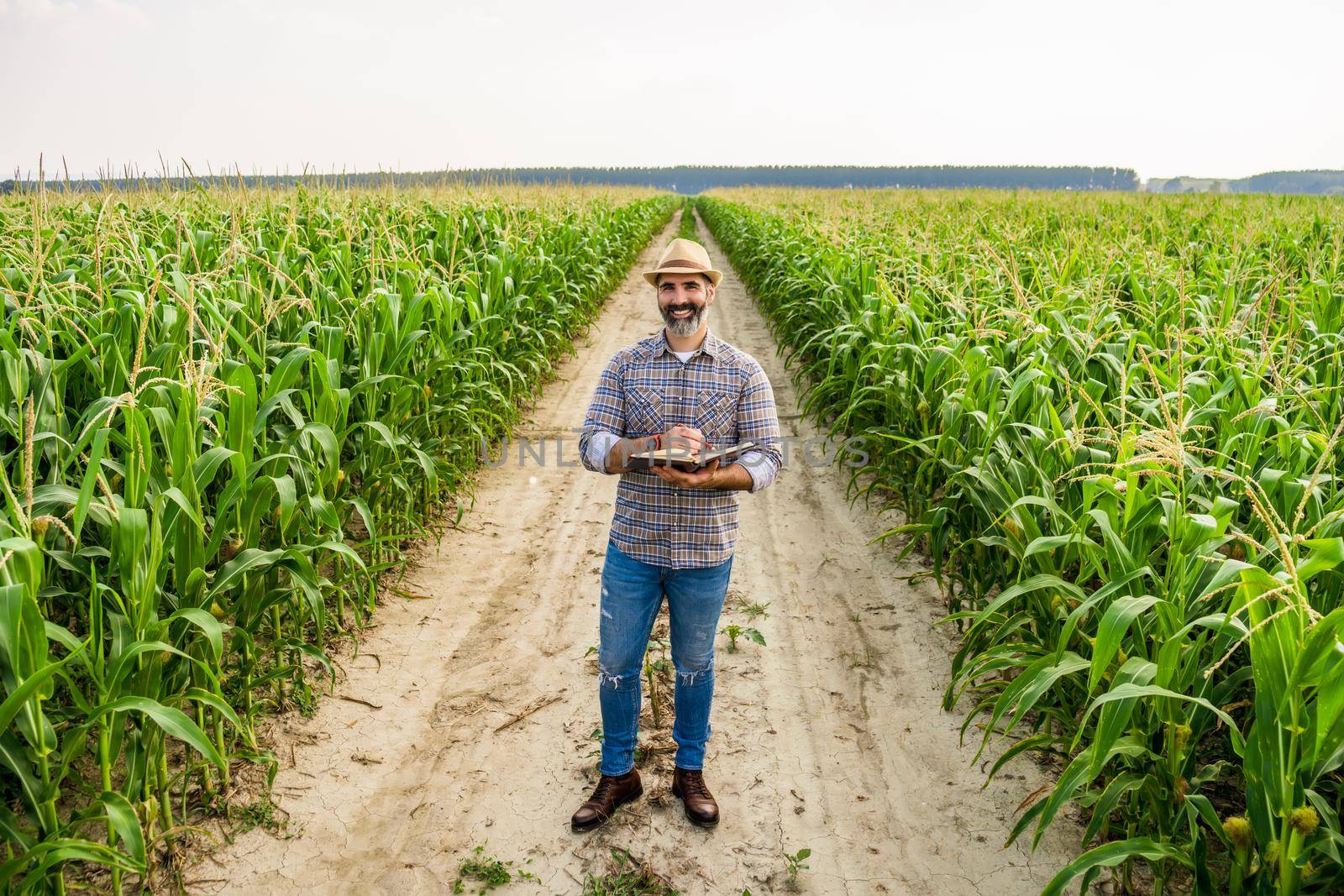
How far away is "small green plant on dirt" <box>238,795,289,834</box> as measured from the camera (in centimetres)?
265

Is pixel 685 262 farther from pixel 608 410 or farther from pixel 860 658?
pixel 860 658

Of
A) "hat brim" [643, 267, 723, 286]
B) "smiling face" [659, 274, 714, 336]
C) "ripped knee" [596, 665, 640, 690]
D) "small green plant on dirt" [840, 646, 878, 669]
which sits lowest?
"small green plant on dirt" [840, 646, 878, 669]

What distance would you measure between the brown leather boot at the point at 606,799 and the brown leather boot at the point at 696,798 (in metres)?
0.15

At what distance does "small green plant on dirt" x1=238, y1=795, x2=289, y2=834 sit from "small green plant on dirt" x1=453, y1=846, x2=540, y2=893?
630 mm

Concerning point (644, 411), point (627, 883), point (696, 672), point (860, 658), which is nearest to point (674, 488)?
point (644, 411)

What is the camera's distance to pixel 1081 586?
3008mm

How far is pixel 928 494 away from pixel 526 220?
742cm

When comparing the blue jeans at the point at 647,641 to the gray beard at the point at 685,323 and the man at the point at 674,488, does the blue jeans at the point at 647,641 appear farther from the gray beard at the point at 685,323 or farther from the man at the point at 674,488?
the gray beard at the point at 685,323

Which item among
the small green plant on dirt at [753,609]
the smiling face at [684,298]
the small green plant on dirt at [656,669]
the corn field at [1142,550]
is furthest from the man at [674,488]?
the small green plant on dirt at [753,609]

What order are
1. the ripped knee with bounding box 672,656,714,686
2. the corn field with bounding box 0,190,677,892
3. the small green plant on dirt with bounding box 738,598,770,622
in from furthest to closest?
the small green plant on dirt with bounding box 738,598,770,622
the ripped knee with bounding box 672,656,714,686
the corn field with bounding box 0,190,677,892

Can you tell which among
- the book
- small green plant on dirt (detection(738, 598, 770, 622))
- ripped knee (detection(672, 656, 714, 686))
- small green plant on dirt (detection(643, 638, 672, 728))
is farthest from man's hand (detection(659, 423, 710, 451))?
small green plant on dirt (detection(738, 598, 770, 622))

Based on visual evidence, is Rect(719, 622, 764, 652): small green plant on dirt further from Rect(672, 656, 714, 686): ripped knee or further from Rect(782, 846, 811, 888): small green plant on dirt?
Rect(782, 846, 811, 888): small green plant on dirt

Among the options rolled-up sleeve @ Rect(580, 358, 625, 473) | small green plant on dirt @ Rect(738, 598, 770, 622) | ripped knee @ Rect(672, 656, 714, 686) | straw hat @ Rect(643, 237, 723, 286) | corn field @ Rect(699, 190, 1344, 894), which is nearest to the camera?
corn field @ Rect(699, 190, 1344, 894)

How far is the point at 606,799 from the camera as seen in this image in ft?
8.87
